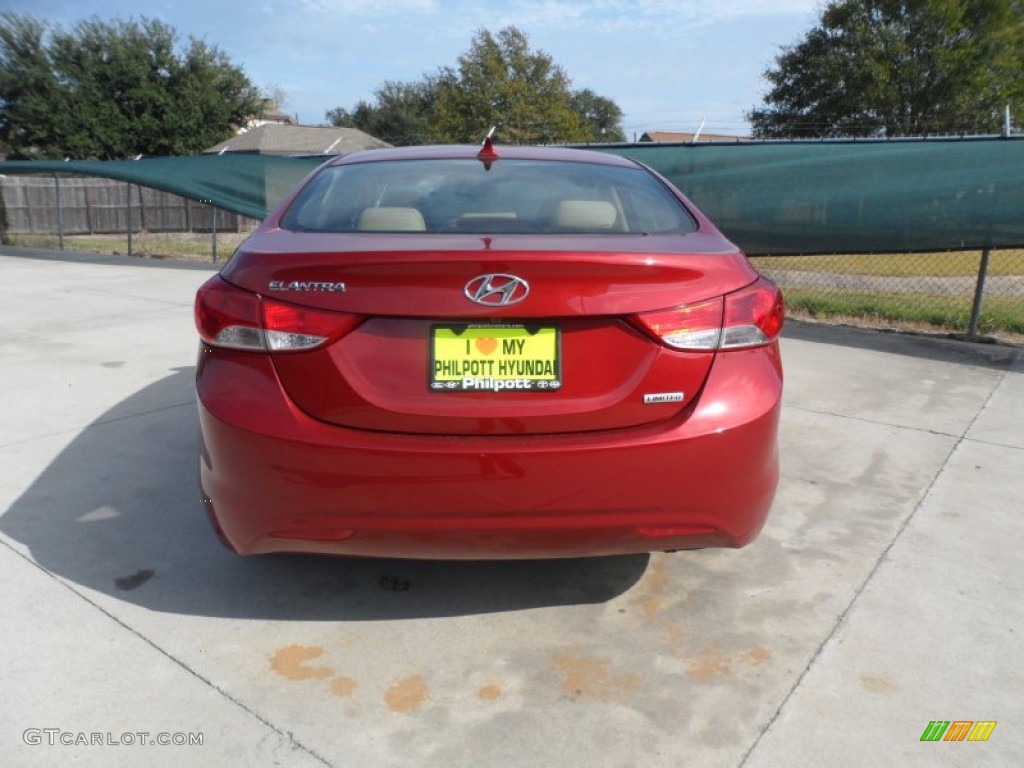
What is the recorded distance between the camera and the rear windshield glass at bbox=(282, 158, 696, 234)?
118 inches

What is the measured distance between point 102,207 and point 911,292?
28.2 metres

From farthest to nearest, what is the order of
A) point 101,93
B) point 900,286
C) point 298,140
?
point 298,140 < point 101,93 < point 900,286

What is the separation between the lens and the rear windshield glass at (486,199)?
9.84 ft

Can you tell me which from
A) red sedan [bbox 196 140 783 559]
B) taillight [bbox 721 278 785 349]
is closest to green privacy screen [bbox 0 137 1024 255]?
taillight [bbox 721 278 785 349]

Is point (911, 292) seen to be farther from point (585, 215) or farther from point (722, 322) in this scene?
point (722, 322)

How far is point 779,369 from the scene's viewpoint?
2746 millimetres

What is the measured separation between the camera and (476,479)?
238 cm

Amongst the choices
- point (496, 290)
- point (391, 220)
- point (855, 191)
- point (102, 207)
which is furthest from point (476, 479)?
point (102, 207)

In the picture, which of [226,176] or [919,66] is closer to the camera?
[226,176]

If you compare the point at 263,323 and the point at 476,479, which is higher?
the point at 263,323

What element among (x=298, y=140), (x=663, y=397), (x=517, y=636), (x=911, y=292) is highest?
(x=298, y=140)

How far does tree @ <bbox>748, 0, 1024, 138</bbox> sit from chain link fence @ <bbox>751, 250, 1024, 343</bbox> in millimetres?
20736

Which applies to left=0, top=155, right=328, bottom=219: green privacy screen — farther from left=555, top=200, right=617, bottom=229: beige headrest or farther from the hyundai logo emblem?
the hyundai logo emblem

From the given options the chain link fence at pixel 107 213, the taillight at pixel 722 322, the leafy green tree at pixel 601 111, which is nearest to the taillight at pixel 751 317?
the taillight at pixel 722 322
